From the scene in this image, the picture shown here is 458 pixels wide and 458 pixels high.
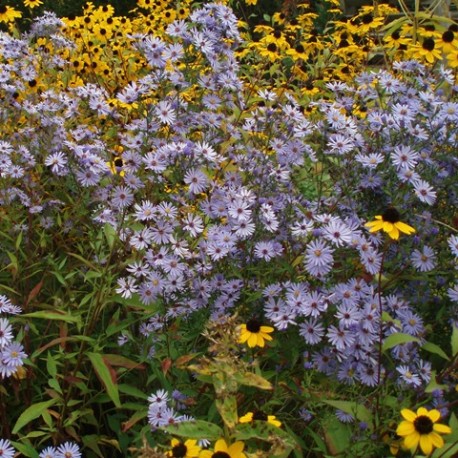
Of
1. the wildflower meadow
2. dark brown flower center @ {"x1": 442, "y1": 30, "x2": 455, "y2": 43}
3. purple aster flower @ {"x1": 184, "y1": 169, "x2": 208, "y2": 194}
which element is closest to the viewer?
the wildflower meadow

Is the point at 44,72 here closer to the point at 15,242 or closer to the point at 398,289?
the point at 15,242

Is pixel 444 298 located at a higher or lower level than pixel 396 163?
lower

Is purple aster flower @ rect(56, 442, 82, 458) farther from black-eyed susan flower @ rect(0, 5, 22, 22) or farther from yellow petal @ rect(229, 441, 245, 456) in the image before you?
black-eyed susan flower @ rect(0, 5, 22, 22)

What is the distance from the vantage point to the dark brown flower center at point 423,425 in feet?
4.71

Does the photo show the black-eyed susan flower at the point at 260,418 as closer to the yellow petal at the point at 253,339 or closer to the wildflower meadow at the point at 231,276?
the wildflower meadow at the point at 231,276

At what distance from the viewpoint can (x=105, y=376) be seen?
201cm

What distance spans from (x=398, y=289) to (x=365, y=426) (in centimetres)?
58

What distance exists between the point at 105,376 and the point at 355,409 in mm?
683

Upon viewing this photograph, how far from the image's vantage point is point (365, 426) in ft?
5.58

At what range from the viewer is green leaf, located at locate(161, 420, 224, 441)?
150 centimetres

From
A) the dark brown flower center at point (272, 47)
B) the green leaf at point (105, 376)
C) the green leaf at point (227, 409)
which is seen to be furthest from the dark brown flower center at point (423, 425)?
the dark brown flower center at point (272, 47)

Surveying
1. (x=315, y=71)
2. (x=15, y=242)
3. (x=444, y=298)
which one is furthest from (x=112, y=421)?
(x=315, y=71)

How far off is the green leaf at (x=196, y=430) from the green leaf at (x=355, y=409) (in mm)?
299

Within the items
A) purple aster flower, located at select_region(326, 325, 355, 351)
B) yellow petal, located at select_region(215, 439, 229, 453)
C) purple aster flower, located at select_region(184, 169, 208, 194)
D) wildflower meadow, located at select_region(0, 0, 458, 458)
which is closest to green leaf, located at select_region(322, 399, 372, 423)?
wildflower meadow, located at select_region(0, 0, 458, 458)
